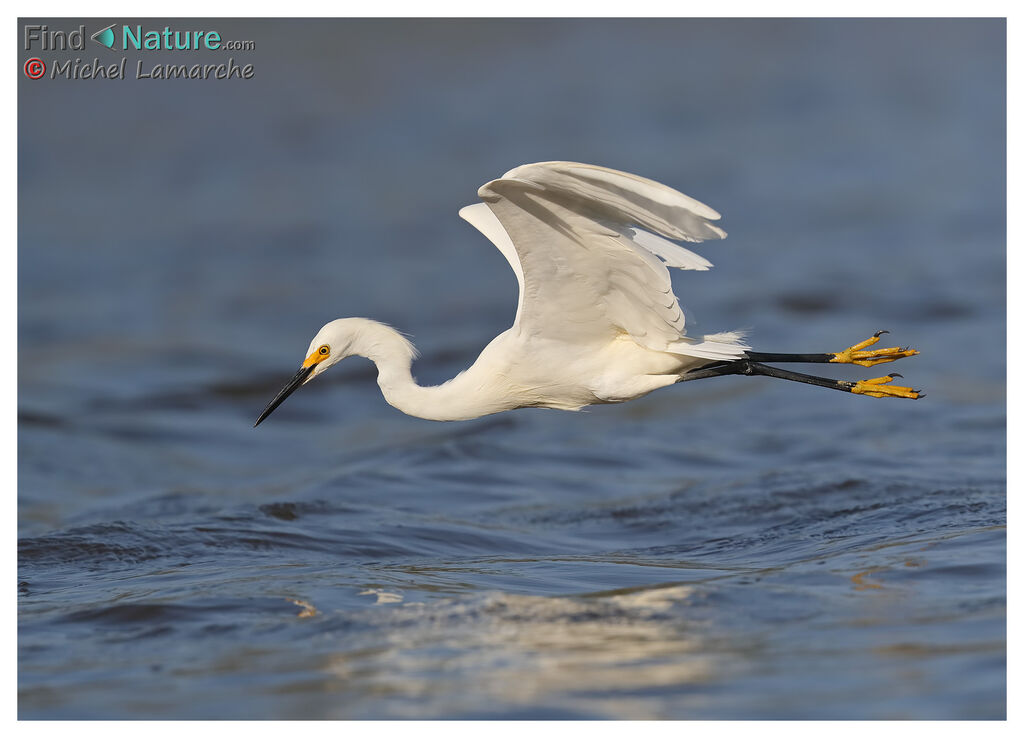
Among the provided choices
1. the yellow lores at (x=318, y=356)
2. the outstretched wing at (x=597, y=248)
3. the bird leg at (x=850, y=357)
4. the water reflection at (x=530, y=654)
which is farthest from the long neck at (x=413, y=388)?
the bird leg at (x=850, y=357)

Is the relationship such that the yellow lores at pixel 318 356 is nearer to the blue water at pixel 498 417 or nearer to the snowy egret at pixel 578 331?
the snowy egret at pixel 578 331

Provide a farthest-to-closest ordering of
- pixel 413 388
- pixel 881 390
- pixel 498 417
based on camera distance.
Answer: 1. pixel 498 417
2. pixel 881 390
3. pixel 413 388

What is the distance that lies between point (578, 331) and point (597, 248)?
910mm

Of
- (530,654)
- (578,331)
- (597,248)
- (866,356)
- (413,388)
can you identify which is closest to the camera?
(530,654)

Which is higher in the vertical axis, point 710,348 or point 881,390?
point 710,348

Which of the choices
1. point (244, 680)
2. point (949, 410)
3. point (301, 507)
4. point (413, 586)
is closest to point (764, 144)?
point (949, 410)

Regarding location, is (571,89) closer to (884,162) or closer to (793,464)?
(884,162)

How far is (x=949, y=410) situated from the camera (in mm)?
11984

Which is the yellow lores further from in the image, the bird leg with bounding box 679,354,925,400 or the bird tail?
the bird leg with bounding box 679,354,925,400

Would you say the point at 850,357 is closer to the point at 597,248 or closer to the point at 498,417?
the point at 597,248

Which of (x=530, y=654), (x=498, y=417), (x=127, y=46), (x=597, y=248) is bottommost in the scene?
(x=530, y=654)

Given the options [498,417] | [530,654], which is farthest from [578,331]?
[498,417]

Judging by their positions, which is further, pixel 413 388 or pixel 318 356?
pixel 318 356

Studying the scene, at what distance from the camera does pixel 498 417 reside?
12820mm
